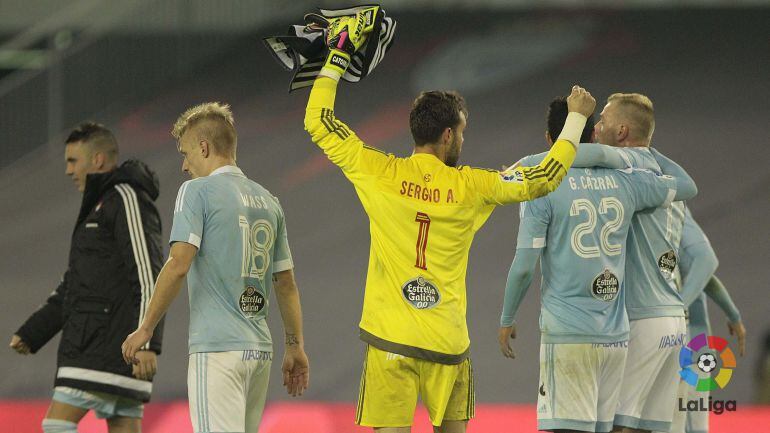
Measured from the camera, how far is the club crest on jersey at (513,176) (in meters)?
4.70

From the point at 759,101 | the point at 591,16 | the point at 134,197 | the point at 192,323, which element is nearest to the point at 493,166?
the point at 591,16

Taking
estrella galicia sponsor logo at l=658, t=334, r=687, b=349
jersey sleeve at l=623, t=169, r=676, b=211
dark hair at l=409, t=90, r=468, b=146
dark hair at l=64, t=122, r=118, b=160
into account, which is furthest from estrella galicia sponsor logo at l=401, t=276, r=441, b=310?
dark hair at l=64, t=122, r=118, b=160

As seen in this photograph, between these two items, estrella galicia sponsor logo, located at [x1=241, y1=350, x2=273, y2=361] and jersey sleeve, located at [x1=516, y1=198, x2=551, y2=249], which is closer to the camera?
estrella galicia sponsor logo, located at [x1=241, y1=350, x2=273, y2=361]

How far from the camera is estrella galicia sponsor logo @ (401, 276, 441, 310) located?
4.65 meters

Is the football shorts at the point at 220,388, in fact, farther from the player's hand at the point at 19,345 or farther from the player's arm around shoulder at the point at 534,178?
the player's hand at the point at 19,345

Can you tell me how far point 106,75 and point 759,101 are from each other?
7.76 metres

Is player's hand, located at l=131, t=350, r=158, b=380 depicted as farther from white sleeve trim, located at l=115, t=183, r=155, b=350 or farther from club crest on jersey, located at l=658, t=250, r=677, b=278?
club crest on jersey, located at l=658, t=250, r=677, b=278

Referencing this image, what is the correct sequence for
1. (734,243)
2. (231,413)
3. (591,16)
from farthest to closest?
(591,16)
(734,243)
(231,413)

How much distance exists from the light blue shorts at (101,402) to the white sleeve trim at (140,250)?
431 mm

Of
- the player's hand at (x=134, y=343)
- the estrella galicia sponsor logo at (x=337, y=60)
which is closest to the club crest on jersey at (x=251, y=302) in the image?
the player's hand at (x=134, y=343)

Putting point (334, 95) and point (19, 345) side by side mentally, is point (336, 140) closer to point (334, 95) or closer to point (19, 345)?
point (334, 95)

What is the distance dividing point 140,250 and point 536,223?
198 cm

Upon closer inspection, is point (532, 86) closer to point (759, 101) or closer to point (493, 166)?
point (493, 166)

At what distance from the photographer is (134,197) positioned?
5988 millimetres
